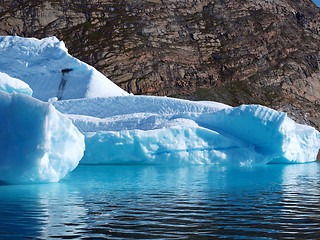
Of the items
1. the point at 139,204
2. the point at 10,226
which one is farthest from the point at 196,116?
the point at 10,226

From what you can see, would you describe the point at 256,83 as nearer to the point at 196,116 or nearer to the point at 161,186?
the point at 196,116

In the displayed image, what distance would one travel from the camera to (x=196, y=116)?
A: 54.6 ft

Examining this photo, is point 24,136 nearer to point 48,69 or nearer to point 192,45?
point 48,69

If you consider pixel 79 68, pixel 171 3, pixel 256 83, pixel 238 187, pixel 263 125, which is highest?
pixel 171 3

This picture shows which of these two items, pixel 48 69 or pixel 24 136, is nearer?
pixel 24 136

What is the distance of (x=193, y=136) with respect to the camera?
15.1 metres

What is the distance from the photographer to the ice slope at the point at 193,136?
14.6 meters

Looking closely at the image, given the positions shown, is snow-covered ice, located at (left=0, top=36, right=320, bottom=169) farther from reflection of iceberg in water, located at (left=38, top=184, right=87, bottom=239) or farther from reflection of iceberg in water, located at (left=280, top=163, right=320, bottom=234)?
reflection of iceberg in water, located at (left=280, top=163, right=320, bottom=234)

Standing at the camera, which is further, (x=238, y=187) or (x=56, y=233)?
(x=238, y=187)

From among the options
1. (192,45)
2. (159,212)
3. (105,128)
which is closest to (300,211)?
(159,212)

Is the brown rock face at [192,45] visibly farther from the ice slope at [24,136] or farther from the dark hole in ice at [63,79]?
the ice slope at [24,136]

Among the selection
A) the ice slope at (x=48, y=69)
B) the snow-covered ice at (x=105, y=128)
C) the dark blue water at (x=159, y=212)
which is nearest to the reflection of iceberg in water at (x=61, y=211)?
the dark blue water at (x=159, y=212)

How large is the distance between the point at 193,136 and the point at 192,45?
4656 centimetres

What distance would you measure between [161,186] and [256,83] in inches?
2046
